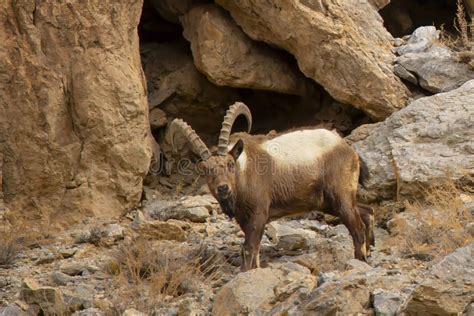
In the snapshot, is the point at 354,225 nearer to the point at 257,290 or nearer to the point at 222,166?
the point at 222,166

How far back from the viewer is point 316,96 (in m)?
13.9

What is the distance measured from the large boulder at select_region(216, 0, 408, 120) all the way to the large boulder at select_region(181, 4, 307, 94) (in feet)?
0.79

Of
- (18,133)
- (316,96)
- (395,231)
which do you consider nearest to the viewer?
(395,231)

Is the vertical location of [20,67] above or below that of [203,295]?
above

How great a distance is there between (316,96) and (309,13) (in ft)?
4.98

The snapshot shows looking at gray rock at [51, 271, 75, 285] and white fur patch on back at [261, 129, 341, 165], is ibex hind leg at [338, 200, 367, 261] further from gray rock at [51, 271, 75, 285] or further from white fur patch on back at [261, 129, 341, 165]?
gray rock at [51, 271, 75, 285]

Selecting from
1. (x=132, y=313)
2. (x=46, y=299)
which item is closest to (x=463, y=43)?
(x=132, y=313)

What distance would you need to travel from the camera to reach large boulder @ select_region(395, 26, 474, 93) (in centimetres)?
1295

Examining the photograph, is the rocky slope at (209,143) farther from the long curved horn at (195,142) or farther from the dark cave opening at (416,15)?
the dark cave opening at (416,15)

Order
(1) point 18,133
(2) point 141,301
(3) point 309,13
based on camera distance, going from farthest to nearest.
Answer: (3) point 309,13 → (1) point 18,133 → (2) point 141,301

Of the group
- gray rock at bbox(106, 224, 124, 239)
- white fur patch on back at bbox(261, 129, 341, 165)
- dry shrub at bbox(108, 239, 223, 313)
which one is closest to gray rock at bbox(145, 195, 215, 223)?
gray rock at bbox(106, 224, 124, 239)

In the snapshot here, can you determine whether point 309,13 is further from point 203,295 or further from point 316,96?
point 203,295

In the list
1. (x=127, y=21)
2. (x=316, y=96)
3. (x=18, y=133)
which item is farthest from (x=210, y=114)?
(x=18, y=133)

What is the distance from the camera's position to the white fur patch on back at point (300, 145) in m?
10.4
